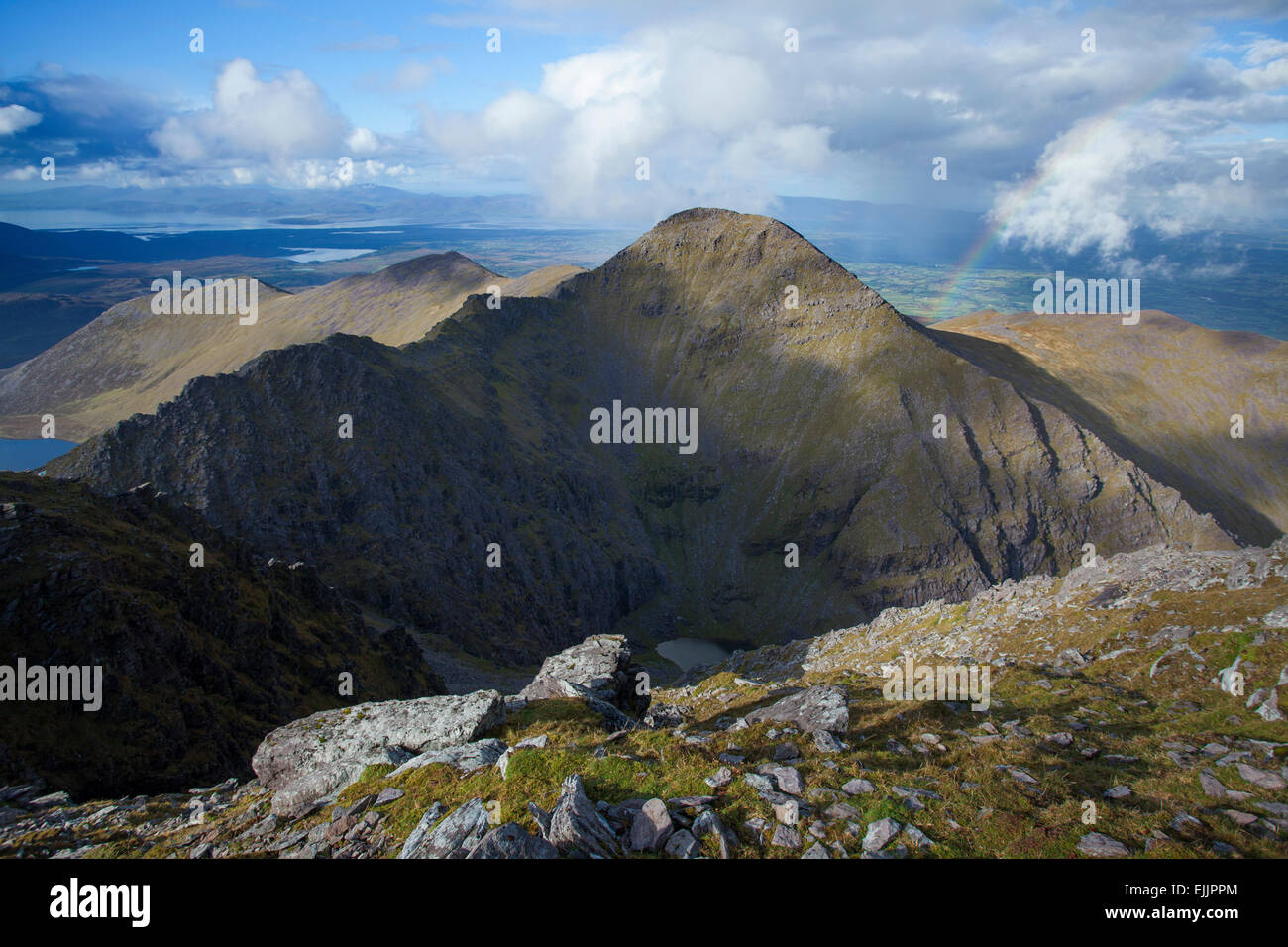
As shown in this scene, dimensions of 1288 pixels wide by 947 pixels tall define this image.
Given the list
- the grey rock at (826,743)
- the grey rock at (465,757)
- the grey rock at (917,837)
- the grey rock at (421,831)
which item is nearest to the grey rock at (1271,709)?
the grey rock at (826,743)

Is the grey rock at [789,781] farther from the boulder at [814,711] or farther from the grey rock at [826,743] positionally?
the boulder at [814,711]

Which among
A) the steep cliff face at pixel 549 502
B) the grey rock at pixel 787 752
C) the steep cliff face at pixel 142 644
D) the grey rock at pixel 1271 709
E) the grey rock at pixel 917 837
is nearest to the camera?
the grey rock at pixel 917 837

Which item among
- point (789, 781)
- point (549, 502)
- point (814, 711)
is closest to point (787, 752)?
point (789, 781)

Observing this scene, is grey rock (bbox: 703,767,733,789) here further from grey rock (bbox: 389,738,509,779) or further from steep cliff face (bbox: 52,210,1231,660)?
steep cliff face (bbox: 52,210,1231,660)

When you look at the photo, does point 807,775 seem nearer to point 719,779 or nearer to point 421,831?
point 719,779

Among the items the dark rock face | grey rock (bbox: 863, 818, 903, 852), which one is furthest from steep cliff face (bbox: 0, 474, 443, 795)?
the dark rock face
